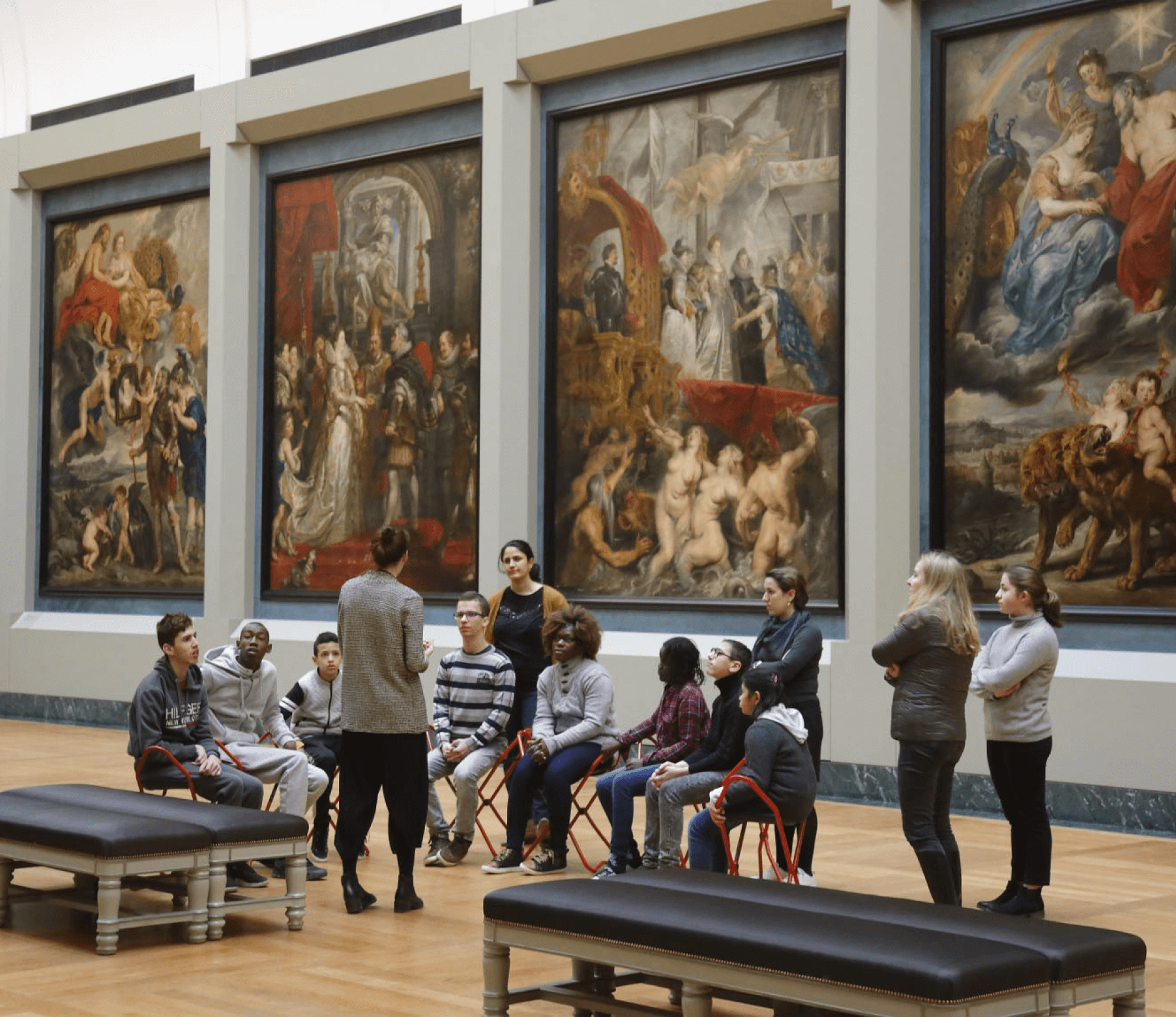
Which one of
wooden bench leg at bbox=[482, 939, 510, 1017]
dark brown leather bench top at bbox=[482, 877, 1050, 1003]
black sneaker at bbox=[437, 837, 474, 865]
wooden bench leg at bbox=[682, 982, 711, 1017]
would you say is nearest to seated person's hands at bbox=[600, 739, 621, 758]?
black sneaker at bbox=[437, 837, 474, 865]

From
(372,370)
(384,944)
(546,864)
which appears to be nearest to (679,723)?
(546,864)

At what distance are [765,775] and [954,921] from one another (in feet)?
8.55

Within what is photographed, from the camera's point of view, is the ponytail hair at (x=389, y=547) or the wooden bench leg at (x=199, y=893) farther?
the ponytail hair at (x=389, y=547)

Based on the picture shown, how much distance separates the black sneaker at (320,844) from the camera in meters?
10.6

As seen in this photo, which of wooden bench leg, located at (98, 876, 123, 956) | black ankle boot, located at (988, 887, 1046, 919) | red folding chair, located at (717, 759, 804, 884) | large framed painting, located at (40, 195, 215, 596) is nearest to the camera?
wooden bench leg, located at (98, 876, 123, 956)

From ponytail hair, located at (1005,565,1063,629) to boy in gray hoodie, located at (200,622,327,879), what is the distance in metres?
4.22

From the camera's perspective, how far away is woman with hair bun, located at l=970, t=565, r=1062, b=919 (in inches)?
355

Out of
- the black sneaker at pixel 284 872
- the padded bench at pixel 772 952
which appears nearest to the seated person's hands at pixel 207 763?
the black sneaker at pixel 284 872

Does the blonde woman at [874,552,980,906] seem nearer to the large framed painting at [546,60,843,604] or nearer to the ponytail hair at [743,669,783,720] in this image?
the ponytail hair at [743,669,783,720]

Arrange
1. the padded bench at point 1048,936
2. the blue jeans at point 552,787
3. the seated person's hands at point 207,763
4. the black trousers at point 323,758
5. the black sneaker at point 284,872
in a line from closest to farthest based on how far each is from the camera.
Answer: the padded bench at point 1048,936
the seated person's hands at point 207,763
the black sneaker at point 284,872
the blue jeans at point 552,787
the black trousers at point 323,758

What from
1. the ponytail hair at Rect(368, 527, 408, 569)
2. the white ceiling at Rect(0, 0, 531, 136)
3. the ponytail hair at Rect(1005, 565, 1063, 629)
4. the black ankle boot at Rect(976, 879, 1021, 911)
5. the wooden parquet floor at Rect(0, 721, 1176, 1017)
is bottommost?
the wooden parquet floor at Rect(0, 721, 1176, 1017)

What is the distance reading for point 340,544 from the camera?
19.5 meters

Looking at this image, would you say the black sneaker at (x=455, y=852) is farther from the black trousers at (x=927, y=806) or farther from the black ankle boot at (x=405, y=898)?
the black trousers at (x=927, y=806)

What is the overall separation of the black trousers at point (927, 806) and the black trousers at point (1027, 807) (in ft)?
2.32
